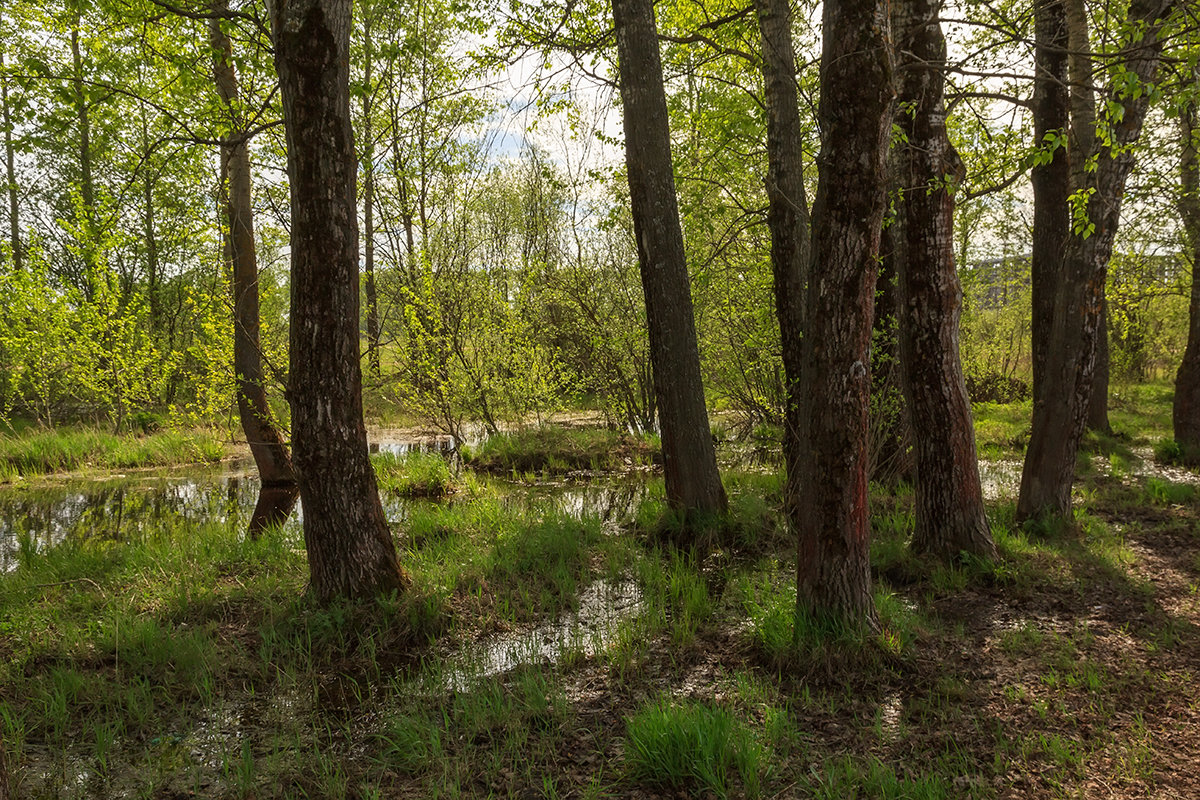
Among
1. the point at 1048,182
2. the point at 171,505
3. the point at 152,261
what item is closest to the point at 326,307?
the point at 171,505

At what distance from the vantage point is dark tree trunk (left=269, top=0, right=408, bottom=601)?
4.33 metres

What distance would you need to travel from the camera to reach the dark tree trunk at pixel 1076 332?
19.2ft

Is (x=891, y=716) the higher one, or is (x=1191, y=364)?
(x=1191, y=364)

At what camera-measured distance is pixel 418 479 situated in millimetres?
10719

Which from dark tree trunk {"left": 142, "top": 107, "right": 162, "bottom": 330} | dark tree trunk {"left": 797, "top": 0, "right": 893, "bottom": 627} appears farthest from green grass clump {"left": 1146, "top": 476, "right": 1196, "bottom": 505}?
dark tree trunk {"left": 142, "top": 107, "right": 162, "bottom": 330}

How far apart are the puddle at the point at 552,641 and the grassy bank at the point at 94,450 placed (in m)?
12.4

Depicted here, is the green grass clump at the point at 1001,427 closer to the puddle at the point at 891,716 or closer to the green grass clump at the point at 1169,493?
the green grass clump at the point at 1169,493

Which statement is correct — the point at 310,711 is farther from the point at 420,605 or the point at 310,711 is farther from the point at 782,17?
the point at 782,17

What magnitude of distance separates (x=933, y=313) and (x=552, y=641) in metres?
4.06

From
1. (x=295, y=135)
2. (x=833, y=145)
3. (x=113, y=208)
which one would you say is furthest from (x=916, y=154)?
(x=113, y=208)

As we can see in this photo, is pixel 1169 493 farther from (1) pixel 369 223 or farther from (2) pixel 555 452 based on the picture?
(1) pixel 369 223

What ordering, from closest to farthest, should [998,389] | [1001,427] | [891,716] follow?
[891,716]
[1001,427]
[998,389]

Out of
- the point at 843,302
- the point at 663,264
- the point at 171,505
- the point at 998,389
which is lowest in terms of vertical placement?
the point at 171,505

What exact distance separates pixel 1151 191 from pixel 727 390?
21.6ft
